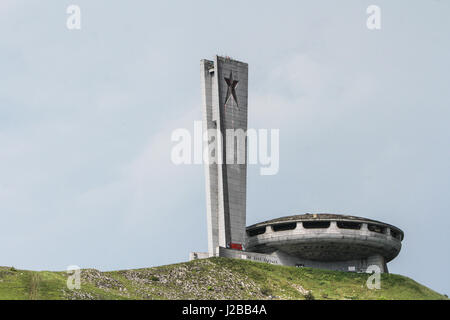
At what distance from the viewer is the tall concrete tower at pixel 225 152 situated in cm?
10044

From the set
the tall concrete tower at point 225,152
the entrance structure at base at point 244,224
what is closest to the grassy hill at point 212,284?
the entrance structure at base at point 244,224

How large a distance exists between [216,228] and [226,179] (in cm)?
615

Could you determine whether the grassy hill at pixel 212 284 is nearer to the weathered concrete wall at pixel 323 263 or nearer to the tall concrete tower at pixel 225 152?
the weathered concrete wall at pixel 323 263

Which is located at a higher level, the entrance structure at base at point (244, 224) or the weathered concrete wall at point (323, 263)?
the entrance structure at base at point (244, 224)

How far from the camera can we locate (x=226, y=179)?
101562mm

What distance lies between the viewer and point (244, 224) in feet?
333

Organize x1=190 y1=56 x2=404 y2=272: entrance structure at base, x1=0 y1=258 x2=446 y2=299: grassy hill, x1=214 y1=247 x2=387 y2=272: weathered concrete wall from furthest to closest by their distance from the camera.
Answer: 1. x1=190 y1=56 x2=404 y2=272: entrance structure at base
2. x1=214 y1=247 x2=387 y2=272: weathered concrete wall
3. x1=0 y1=258 x2=446 y2=299: grassy hill

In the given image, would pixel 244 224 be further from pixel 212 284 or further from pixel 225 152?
pixel 212 284

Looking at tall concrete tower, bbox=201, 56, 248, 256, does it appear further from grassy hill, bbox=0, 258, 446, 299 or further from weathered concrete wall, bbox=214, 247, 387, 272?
grassy hill, bbox=0, 258, 446, 299

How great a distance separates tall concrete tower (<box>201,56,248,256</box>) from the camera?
3954 inches

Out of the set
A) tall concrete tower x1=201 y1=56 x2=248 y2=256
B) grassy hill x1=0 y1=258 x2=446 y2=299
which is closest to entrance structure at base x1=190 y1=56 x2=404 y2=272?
tall concrete tower x1=201 y1=56 x2=248 y2=256

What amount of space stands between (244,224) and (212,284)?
18.7 meters
